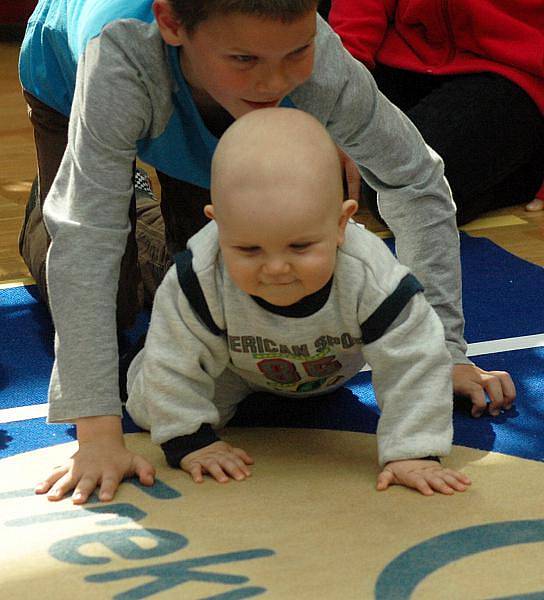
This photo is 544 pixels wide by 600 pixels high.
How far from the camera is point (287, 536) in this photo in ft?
3.96

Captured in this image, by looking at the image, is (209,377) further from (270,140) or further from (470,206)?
(470,206)

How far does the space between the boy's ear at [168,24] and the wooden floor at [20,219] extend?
97cm

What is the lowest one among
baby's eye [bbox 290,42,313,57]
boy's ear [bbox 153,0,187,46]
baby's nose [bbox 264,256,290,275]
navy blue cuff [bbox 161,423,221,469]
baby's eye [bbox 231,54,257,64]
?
navy blue cuff [bbox 161,423,221,469]

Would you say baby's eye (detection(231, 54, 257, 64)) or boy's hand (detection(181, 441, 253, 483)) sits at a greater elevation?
baby's eye (detection(231, 54, 257, 64))

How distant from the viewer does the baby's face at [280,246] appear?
1190 millimetres

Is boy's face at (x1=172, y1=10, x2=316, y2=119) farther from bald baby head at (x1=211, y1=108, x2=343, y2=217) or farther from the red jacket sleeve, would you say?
the red jacket sleeve

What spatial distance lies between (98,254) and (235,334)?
0.20m

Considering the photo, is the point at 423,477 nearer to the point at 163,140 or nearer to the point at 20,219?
the point at 163,140

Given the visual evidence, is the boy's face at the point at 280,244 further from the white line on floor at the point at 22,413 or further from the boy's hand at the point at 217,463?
the white line on floor at the point at 22,413

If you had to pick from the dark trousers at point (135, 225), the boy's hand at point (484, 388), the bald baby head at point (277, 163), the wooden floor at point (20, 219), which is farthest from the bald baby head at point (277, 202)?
the wooden floor at point (20, 219)

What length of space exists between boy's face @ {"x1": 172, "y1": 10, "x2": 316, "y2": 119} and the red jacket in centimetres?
133

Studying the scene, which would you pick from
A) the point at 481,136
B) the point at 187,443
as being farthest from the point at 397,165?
the point at 481,136

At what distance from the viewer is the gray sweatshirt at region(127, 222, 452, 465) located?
1309mm

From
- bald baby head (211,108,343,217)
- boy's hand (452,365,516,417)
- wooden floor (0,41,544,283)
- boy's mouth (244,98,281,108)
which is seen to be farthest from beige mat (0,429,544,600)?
wooden floor (0,41,544,283)
